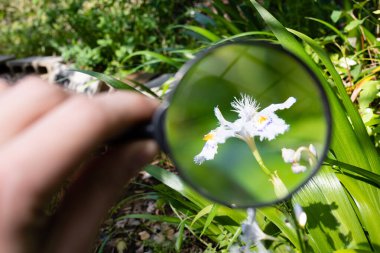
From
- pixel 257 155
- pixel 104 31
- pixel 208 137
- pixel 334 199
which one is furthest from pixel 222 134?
pixel 104 31

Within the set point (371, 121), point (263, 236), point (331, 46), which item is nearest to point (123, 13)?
point (331, 46)

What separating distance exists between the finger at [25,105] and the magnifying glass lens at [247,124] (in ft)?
0.56

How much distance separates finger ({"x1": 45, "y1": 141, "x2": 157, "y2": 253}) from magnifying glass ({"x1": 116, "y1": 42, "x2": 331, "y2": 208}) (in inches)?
1.9

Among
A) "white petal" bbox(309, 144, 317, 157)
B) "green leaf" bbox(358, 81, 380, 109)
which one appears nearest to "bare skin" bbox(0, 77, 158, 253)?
"white petal" bbox(309, 144, 317, 157)

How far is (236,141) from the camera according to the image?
1377 mm

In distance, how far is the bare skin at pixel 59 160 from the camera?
526mm

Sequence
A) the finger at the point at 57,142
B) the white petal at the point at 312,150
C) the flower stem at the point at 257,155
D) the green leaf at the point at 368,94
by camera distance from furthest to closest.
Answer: the green leaf at the point at 368,94
the flower stem at the point at 257,155
the white petal at the point at 312,150
the finger at the point at 57,142

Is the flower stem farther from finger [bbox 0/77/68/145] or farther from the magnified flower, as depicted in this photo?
finger [bbox 0/77/68/145]

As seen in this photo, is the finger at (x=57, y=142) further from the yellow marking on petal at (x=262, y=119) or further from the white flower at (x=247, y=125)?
the yellow marking on petal at (x=262, y=119)

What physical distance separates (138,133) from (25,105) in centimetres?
15

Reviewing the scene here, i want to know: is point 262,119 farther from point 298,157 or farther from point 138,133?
point 138,133

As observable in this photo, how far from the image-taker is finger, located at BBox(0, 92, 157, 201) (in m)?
0.52

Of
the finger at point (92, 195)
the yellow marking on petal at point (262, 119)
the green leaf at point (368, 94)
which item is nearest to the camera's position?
the finger at point (92, 195)

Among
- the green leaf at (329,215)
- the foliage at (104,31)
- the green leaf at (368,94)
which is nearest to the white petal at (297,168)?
the green leaf at (329,215)
